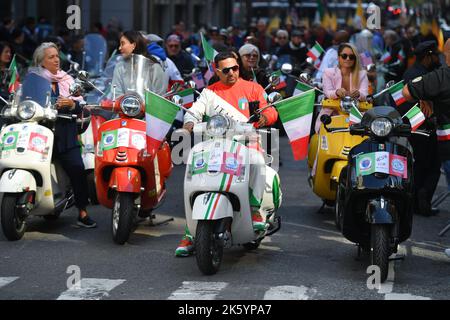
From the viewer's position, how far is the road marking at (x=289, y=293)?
791 centimetres

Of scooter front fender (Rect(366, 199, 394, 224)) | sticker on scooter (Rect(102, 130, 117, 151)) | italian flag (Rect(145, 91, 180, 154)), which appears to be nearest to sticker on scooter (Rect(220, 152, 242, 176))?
italian flag (Rect(145, 91, 180, 154))

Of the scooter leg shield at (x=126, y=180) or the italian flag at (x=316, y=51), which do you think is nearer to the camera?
the scooter leg shield at (x=126, y=180)

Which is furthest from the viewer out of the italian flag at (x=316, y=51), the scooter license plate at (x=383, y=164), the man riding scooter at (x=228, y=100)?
the italian flag at (x=316, y=51)

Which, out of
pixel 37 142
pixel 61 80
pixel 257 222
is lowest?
pixel 257 222

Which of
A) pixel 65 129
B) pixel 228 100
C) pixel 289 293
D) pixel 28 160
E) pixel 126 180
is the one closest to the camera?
Result: pixel 289 293

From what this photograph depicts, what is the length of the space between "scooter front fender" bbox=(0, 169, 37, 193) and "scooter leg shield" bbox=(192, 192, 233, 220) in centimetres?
197

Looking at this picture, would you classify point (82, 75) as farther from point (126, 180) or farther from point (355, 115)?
point (355, 115)

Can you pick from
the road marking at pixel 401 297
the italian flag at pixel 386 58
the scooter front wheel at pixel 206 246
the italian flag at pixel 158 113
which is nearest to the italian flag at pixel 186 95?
the italian flag at pixel 158 113

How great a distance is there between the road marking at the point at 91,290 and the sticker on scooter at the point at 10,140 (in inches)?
79.9

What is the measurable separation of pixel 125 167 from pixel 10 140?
1.02m

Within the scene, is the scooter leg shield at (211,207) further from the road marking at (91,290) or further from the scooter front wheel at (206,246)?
the road marking at (91,290)

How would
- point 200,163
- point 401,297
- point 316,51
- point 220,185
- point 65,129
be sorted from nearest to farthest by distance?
1. point 401,297
2. point 220,185
3. point 200,163
4. point 65,129
5. point 316,51

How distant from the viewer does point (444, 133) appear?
9523 millimetres

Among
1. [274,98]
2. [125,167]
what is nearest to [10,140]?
[125,167]
